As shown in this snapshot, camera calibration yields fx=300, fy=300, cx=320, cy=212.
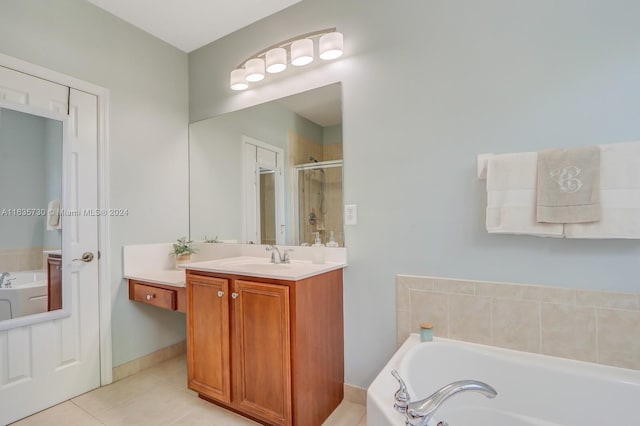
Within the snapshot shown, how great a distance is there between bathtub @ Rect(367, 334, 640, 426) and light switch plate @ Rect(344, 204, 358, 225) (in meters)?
0.77

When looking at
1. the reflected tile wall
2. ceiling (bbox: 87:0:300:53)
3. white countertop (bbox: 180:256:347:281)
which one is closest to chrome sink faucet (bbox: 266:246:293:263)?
white countertop (bbox: 180:256:347:281)

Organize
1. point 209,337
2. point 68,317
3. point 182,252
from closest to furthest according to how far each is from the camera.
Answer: point 209,337 < point 68,317 < point 182,252

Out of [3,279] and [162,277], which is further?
[162,277]

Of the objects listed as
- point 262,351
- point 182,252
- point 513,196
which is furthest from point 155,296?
point 513,196

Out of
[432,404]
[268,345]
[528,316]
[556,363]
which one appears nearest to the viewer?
[432,404]

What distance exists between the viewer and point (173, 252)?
2623mm

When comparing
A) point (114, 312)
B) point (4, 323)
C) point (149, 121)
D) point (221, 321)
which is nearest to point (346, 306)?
point (221, 321)

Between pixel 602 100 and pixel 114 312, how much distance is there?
318cm

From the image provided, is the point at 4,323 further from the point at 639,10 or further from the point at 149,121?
the point at 639,10

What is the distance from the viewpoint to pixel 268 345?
1.59 m

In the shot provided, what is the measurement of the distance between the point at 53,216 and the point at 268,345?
1613 millimetres

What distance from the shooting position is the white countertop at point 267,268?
1.56 metres

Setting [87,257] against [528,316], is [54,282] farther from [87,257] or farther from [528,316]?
[528,316]

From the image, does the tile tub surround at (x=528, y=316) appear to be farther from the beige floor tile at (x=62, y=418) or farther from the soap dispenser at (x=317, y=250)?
the beige floor tile at (x=62, y=418)
